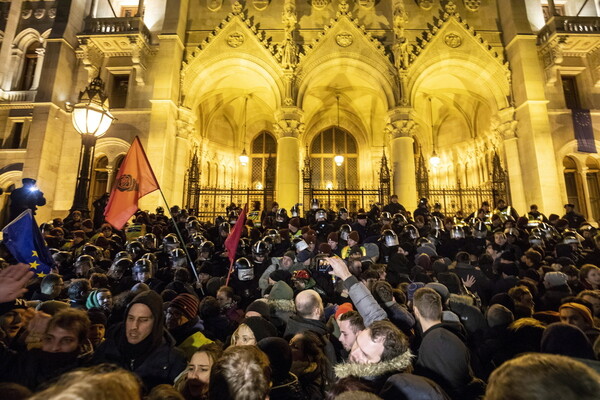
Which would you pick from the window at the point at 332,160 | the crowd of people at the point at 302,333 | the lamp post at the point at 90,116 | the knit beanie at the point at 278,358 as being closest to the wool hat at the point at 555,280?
the crowd of people at the point at 302,333

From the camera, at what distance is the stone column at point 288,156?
55.2 ft

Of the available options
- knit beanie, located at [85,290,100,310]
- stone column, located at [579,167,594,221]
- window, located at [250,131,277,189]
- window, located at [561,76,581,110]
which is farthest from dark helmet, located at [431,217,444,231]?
window, located at [250,131,277,189]

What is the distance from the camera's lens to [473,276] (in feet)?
19.0

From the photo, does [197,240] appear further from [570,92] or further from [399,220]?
[570,92]

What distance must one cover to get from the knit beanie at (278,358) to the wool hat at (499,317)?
2593 mm

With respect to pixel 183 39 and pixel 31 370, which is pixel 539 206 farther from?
pixel 183 39

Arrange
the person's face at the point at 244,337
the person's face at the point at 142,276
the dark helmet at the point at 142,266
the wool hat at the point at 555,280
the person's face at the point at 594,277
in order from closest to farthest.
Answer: the person's face at the point at 244,337 → the wool hat at the point at 555,280 → the person's face at the point at 594,277 → the person's face at the point at 142,276 → the dark helmet at the point at 142,266

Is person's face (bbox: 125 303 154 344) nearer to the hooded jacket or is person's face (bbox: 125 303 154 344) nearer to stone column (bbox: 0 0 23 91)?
the hooded jacket

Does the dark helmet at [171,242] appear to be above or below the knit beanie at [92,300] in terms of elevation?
above

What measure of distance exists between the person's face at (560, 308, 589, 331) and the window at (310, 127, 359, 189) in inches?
759

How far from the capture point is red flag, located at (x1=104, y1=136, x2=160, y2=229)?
6746 millimetres

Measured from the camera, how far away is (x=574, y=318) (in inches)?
141

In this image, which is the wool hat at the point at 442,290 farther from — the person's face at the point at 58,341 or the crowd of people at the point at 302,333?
the person's face at the point at 58,341

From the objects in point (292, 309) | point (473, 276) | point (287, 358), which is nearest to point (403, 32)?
point (473, 276)
